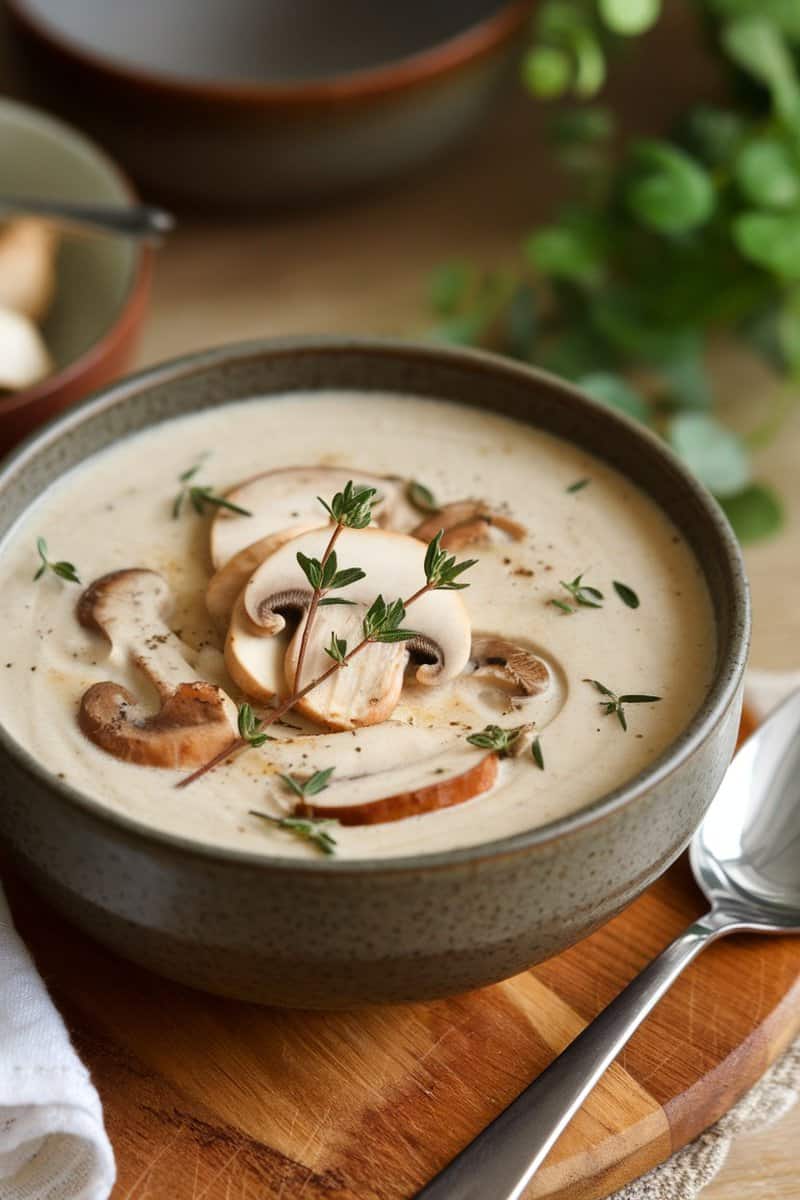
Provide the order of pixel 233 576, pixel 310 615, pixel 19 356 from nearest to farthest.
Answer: pixel 310 615, pixel 233 576, pixel 19 356

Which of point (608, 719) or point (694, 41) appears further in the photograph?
point (694, 41)

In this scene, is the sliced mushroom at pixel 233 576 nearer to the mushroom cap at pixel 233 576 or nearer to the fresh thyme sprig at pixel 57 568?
the mushroom cap at pixel 233 576

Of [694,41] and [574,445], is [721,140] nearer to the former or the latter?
[694,41]

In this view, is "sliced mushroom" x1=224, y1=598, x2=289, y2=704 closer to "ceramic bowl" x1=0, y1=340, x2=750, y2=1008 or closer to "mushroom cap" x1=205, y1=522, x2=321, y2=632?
"mushroom cap" x1=205, y1=522, x2=321, y2=632

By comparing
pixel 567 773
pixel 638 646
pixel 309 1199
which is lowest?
pixel 309 1199

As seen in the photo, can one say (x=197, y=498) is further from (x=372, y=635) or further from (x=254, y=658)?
(x=372, y=635)

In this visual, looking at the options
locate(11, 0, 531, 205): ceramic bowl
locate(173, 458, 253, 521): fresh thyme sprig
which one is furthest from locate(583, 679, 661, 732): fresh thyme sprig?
locate(11, 0, 531, 205): ceramic bowl

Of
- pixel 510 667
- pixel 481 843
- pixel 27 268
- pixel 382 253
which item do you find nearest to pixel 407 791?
pixel 481 843

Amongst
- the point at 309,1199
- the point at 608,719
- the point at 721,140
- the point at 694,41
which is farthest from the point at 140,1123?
the point at 694,41
